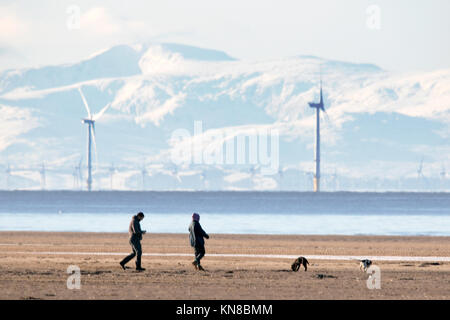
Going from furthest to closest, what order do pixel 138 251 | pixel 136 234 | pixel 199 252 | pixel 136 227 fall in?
1. pixel 199 252
2. pixel 138 251
3. pixel 136 234
4. pixel 136 227

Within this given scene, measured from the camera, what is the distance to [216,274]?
124ft

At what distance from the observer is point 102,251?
5184 cm

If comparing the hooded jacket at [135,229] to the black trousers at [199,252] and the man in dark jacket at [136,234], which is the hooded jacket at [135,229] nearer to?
the man in dark jacket at [136,234]

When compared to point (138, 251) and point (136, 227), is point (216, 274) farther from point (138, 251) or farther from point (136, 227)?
point (136, 227)

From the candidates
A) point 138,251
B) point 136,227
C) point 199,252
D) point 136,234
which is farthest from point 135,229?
point 199,252

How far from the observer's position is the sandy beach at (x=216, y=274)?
31.3 metres

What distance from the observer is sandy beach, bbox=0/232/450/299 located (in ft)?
103

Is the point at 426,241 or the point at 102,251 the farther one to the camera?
the point at 426,241

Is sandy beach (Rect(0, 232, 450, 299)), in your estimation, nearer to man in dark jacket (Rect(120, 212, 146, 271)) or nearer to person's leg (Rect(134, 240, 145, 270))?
person's leg (Rect(134, 240, 145, 270))
